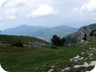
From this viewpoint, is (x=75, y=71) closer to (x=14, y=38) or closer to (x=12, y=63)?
(x=12, y=63)

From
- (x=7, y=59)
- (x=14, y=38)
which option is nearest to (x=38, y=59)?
(x=7, y=59)

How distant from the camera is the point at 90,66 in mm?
24203

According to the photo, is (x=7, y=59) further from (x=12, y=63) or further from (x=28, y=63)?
(x=28, y=63)

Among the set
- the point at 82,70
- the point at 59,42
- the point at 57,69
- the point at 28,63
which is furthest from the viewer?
the point at 59,42

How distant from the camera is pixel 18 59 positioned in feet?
170

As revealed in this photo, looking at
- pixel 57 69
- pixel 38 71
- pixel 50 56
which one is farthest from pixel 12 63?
pixel 57 69

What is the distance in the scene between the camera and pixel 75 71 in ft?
78.7

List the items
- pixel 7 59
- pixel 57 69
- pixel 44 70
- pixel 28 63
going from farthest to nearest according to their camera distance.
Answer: pixel 7 59, pixel 28 63, pixel 44 70, pixel 57 69

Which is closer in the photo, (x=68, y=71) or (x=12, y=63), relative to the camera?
(x=68, y=71)

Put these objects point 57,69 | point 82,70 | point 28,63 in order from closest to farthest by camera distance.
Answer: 1. point 82,70
2. point 57,69
3. point 28,63

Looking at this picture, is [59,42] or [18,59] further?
[59,42]

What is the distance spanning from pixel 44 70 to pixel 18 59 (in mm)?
21611

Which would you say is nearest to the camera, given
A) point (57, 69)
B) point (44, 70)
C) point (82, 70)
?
point (82, 70)

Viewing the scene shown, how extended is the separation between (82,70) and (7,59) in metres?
32.2
